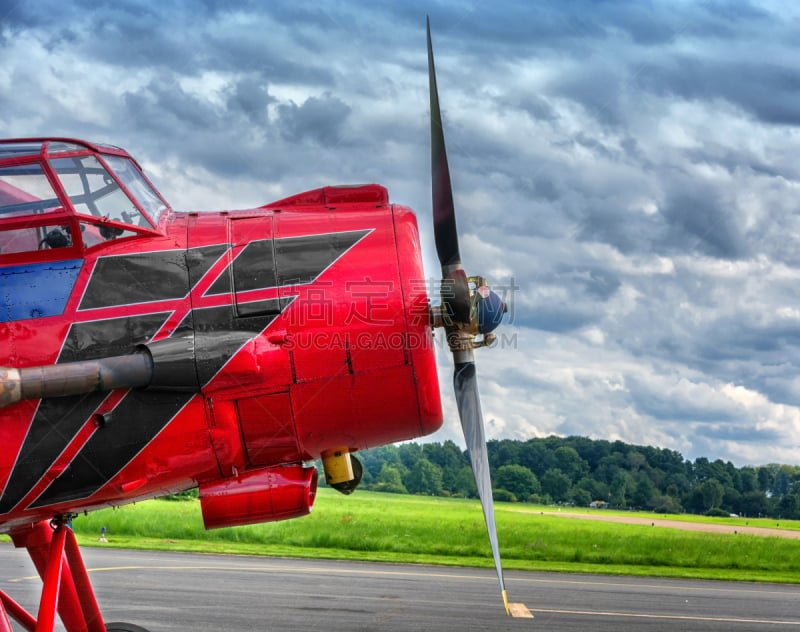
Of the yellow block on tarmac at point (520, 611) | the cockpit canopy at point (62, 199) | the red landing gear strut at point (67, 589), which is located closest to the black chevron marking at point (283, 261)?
the cockpit canopy at point (62, 199)

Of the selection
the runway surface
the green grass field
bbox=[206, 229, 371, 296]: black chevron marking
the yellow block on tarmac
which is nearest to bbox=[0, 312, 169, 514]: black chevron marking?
bbox=[206, 229, 371, 296]: black chevron marking

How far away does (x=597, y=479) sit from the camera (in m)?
49.6

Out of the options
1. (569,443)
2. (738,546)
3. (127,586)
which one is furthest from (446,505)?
(127,586)

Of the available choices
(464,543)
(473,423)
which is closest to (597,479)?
(464,543)

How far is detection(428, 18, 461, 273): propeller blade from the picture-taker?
23.6ft

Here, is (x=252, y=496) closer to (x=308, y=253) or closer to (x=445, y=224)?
(x=308, y=253)

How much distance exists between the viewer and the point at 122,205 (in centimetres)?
665

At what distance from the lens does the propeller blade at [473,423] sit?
7352mm

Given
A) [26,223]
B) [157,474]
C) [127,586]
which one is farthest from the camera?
[127,586]

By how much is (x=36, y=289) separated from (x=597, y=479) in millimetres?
46898

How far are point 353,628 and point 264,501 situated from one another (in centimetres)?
747

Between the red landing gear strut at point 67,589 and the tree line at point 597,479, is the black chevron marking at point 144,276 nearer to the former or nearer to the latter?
the red landing gear strut at point 67,589

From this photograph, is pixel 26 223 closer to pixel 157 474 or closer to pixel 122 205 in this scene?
pixel 122 205

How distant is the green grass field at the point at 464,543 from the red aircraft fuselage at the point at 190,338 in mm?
19015
